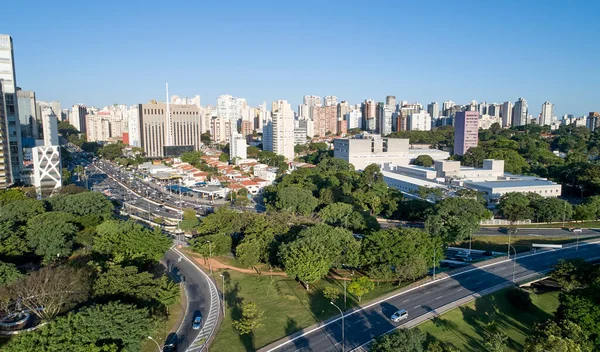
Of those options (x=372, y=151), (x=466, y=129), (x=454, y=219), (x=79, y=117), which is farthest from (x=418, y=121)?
(x=79, y=117)

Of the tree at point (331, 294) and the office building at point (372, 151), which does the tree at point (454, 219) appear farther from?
the office building at point (372, 151)

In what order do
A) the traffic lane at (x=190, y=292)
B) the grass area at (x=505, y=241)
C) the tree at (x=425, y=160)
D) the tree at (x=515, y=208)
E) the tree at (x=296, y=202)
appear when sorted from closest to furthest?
the traffic lane at (x=190, y=292), the grass area at (x=505, y=241), the tree at (x=515, y=208), the tree at (x=296, y=202), the tree at (x=425, y=160)

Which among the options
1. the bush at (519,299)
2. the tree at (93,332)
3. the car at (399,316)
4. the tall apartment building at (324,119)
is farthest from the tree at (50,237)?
the tall apartment building at (324,119)

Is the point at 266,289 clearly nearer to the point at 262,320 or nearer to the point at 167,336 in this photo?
the point at 262,320

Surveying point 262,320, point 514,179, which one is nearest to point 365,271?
point 262,320

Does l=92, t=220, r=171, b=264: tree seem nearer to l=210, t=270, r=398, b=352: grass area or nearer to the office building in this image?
l=210, t=270, r=398, b=352: grass area

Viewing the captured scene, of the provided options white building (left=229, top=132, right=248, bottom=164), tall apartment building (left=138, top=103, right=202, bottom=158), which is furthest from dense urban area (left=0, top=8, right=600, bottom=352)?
tall apartment building (left=138, top=103, right=202, bottom=158)
